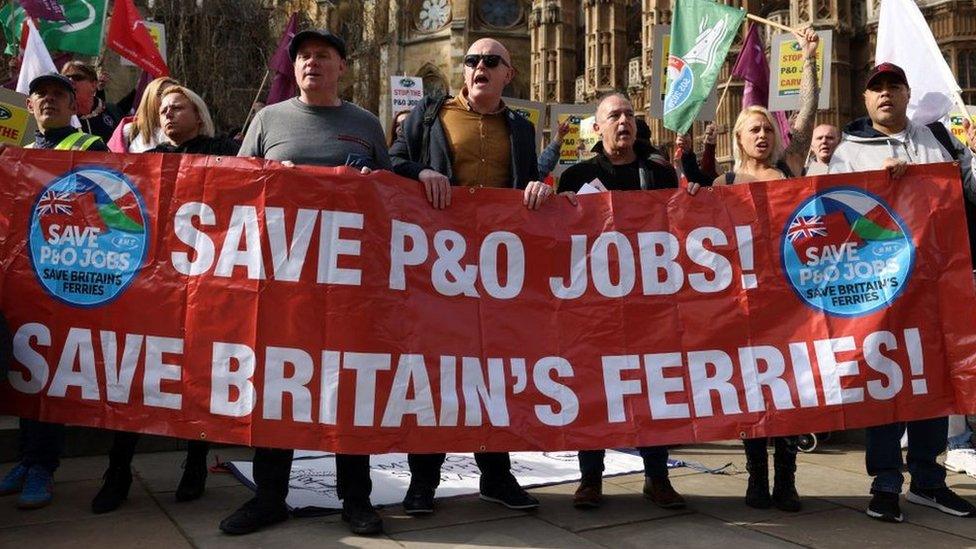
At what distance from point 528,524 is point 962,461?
9.54 ft

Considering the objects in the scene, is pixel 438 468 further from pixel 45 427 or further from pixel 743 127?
pixel 743 127

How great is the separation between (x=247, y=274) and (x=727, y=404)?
7.37ft

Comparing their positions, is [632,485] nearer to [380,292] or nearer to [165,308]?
[380,292]

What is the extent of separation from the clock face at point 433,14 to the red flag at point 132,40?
33525 millimetres

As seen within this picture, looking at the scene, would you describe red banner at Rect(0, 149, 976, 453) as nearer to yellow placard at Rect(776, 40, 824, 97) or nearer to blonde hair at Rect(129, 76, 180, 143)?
blonde hair at Rect(129, 76, 180, 143)

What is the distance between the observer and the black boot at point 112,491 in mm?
3808

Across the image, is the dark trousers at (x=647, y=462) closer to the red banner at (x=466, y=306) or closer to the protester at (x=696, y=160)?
the red banner at (x=466, y=306)

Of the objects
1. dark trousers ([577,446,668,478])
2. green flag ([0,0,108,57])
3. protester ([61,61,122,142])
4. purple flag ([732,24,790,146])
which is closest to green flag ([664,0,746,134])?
purple flag ([732,24,790,146])

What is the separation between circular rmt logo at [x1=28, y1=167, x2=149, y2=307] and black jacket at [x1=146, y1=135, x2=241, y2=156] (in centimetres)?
35

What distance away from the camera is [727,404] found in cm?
380

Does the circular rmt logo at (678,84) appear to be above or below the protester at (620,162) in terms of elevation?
above

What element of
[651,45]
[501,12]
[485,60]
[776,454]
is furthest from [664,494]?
[501,12]

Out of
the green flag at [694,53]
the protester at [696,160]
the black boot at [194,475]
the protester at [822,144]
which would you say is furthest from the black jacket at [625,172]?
the green flag at [694,53]

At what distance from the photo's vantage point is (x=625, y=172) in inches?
→ 171
